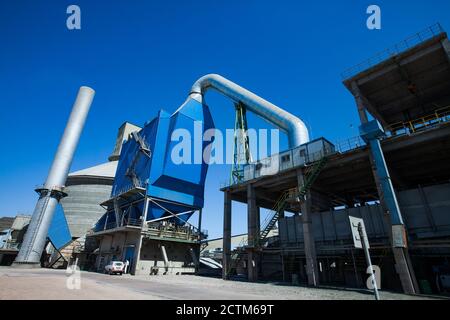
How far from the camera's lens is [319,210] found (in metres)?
25.3

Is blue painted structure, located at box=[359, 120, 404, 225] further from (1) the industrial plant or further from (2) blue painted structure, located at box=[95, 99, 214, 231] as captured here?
(2) blue painted structure, located at box=[95, 99, 214, 231]

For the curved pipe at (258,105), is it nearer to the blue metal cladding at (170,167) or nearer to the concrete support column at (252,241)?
the blue metal cladding at (170,167)

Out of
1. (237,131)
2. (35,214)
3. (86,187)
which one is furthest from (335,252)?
(86,187)

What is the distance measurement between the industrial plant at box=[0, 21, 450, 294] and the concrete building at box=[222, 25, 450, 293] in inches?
3.6

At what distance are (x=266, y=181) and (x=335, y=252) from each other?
29.5 ft

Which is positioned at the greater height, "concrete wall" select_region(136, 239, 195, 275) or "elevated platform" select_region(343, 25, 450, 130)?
"elevated platform" select_region(343, 25, 450, 130)

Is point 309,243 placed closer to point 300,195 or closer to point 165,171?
point 300,195

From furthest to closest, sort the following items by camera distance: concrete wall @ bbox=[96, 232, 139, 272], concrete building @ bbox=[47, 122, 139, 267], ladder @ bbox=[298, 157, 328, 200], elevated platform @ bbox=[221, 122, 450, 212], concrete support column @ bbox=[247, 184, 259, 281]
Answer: concrete building @ bbox=[47, 122, 139, 267] → concrete wall @ bbox=[96, 232, 139, 272] → concrete support column @ bbox=[247, 184, 259, 281] → ladder @ bbox=[298, 157, 328, 200] → elevated platform @ bbox=[221, 122, 450, 212]

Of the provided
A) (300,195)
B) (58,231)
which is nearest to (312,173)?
(300,195)

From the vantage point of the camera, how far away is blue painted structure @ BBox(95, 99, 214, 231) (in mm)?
30812

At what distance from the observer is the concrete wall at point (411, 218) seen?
54.9 ft

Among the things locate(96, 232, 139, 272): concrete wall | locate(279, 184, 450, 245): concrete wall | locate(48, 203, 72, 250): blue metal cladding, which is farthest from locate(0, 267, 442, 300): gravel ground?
locate(48, 203, 72, 250): blue metal cladding
